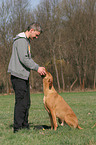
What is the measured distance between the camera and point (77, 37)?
95.1 feet

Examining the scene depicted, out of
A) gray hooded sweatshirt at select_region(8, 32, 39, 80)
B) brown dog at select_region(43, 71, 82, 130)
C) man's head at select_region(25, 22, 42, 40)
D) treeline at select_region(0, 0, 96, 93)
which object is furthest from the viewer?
treeline at select_region(0, 0, 96, 93)

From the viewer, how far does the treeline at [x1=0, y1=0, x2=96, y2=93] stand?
26438 mm

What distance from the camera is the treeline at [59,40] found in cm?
2644

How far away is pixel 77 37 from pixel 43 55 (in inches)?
193

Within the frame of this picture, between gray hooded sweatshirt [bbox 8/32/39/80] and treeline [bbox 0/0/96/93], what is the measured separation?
830 inches

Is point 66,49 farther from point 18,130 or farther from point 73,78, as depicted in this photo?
point 18,130

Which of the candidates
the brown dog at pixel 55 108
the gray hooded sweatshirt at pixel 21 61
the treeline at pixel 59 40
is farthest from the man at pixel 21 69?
the treeline at pixel 59 40

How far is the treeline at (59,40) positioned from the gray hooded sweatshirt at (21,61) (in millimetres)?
21091

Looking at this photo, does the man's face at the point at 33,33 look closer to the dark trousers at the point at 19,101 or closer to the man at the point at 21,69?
the man at the point at 21,69

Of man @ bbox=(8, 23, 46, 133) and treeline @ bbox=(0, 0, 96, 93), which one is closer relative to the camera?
man @ bbox=(8, 23, 46, 133)

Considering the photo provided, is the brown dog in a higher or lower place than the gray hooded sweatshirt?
lower

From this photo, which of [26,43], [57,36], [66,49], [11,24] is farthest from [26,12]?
[26,43]

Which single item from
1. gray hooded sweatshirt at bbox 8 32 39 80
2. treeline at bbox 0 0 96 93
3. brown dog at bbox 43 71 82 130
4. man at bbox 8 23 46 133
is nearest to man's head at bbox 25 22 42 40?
man at bbox 8 23 46 133

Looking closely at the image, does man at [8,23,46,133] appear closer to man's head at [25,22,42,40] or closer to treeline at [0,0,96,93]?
man's head at [25,22,42,40]
